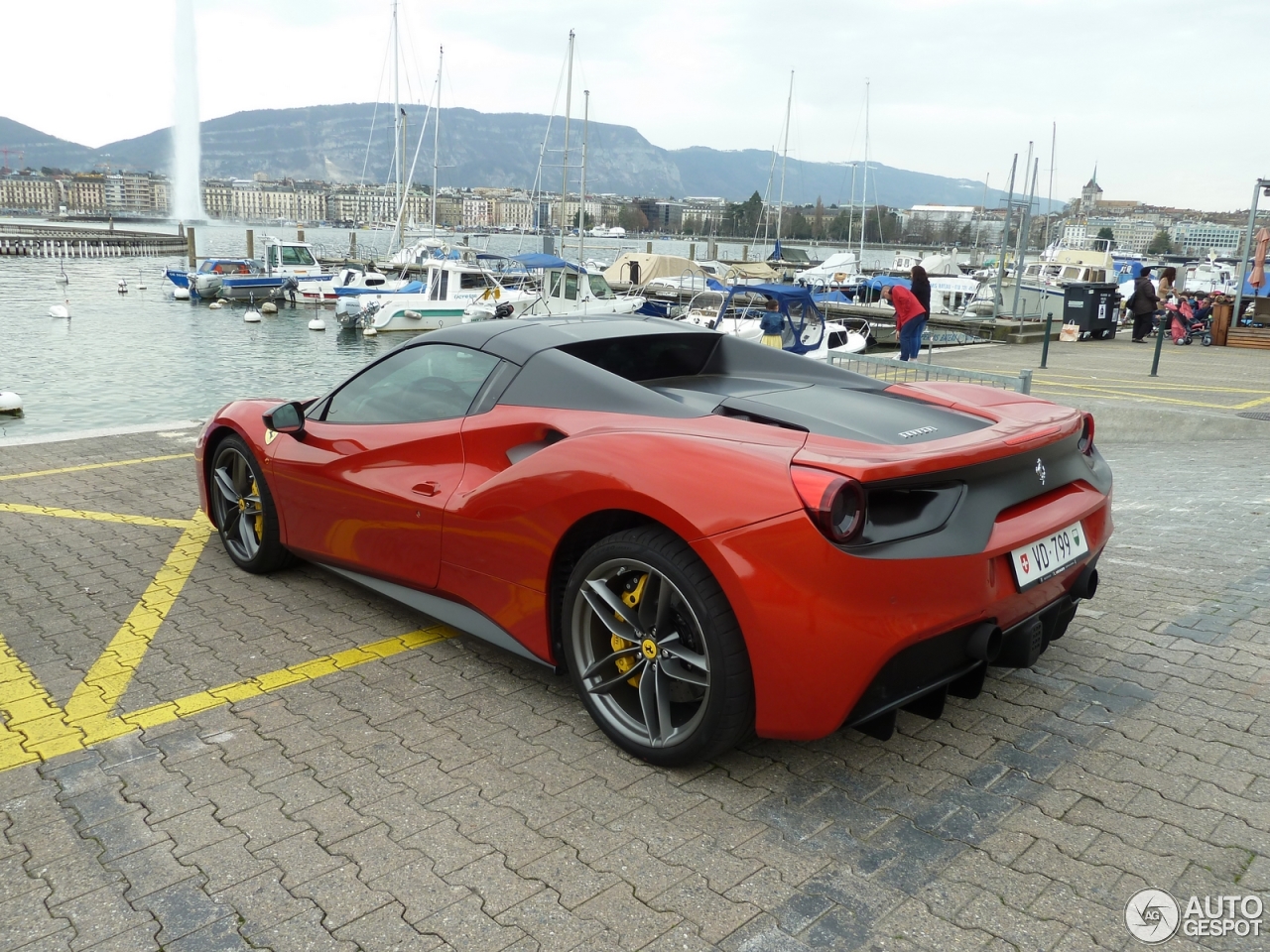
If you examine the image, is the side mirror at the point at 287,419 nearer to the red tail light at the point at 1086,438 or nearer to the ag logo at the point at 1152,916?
the red tail light at the point at 1086,438

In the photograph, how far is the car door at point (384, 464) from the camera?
12.4ft

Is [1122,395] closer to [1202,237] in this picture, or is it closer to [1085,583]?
[1085,583]

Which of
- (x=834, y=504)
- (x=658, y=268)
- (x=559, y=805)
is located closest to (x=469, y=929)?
(x=559, y=805)

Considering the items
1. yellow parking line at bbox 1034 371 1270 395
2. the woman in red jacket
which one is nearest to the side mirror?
the woman in red jacket

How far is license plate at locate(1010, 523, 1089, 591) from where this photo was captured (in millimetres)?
2900

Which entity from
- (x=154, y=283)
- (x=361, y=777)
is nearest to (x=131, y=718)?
(x=361, y=777)

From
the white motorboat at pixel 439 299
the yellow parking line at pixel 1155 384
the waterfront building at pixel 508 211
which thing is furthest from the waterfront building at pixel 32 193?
the yellow parking line at pixel 1155 384

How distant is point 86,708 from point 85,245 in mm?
81885

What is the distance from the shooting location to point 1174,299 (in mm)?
22469

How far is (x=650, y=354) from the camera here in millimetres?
4000

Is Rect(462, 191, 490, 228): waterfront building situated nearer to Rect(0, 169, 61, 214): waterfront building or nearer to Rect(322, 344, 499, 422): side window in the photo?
Rect(0, 169, 61, 214): waterfront building

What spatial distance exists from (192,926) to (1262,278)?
21.5m

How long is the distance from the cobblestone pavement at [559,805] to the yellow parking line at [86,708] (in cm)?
2
